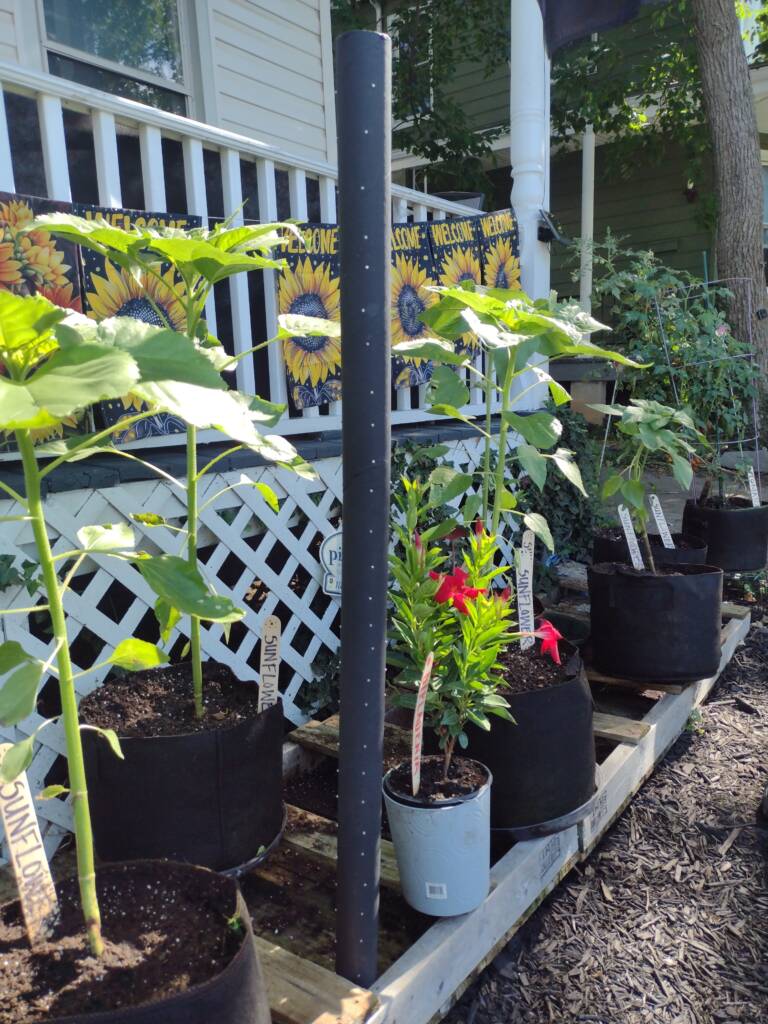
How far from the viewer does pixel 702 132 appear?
8250mm

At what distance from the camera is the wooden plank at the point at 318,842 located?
1775 mm

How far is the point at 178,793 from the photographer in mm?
1571

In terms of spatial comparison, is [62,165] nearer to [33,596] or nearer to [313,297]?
[313,297]

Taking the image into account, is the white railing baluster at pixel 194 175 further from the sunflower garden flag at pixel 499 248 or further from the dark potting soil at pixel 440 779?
the dark potting soil at pixel 440 779

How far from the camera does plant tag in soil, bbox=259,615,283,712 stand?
1.75m

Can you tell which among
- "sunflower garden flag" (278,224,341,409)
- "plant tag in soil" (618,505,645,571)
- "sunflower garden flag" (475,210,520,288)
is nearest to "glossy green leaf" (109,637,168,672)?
"sunflower garden flag" (278,224,341,409)

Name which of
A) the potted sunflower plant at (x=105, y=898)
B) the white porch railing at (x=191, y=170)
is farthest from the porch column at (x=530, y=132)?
the potted sunflower plant at (x=105, y=898)

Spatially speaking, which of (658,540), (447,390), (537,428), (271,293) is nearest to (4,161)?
(271,293)

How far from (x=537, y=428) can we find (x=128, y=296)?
1279 millimetres

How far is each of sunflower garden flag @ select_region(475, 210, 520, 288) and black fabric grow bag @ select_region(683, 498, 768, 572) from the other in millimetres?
1471

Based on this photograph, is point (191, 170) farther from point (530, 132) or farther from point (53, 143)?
point (530, 132)

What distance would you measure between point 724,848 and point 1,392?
6.95 ft

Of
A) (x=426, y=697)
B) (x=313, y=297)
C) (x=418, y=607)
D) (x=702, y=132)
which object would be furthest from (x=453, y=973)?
(x=702, y=132)

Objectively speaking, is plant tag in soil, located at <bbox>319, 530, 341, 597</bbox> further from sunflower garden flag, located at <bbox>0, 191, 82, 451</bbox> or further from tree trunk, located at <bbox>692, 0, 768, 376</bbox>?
tree trunk, located at <bbox>692, 0, 768, 376</bbox>
